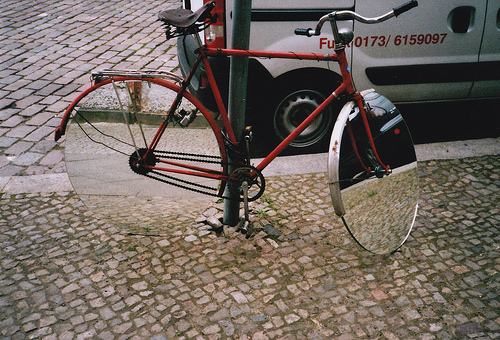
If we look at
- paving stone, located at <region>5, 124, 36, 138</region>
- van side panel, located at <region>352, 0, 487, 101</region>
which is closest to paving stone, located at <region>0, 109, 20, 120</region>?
paving stone, located at <region>5, 124, 36, 138</region>

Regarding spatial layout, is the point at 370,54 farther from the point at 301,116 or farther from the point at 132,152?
the point at 132,152

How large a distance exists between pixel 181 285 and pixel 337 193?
108cm

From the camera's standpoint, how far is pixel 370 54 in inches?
189

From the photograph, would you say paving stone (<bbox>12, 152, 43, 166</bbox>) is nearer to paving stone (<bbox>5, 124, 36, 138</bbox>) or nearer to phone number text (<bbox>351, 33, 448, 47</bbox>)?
paving stone (<bbox>5, 124, 36, 138</bbox>)

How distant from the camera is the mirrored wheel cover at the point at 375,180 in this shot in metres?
3.34

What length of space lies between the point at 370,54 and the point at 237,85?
1.79 m

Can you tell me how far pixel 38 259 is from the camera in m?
3.52

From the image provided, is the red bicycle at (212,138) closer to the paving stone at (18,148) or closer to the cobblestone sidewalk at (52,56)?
the cobblestone sidewalk at (52,56)

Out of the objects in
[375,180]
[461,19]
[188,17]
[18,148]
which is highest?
[188,17]

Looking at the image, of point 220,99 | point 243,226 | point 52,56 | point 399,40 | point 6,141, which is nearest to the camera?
point 220,99

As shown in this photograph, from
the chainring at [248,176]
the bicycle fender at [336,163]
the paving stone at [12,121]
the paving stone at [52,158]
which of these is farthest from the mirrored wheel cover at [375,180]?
the paving stone at [12,121]

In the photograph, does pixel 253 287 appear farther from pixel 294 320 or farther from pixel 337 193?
pixel 337 193

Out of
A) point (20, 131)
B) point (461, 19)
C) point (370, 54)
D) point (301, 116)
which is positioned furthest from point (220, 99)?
point (20, 131)

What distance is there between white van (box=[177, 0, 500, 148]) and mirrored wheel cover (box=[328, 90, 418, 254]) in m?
1.12
